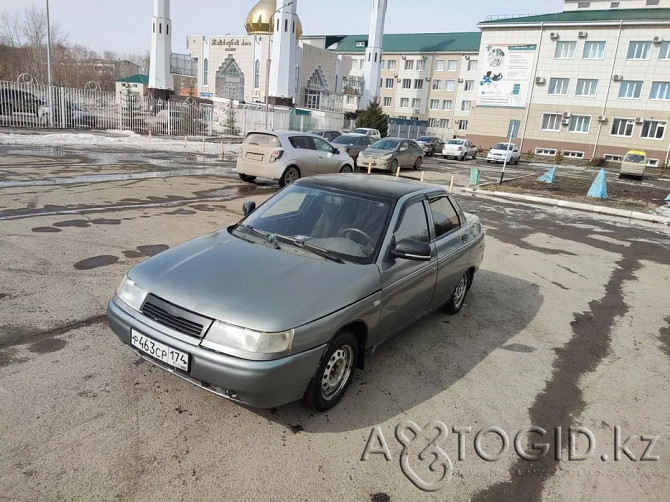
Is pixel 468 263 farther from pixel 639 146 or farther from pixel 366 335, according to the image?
pixel 639 146

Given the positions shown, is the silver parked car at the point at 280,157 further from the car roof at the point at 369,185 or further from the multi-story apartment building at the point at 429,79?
the multi-story apartment building at the point at 429,79

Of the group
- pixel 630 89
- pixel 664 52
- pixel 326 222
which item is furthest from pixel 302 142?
pixel 664 52

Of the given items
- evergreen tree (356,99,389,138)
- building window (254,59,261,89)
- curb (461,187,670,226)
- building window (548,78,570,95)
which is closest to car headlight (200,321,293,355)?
curb (461,187,670,226)

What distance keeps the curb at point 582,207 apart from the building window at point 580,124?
1427 inches

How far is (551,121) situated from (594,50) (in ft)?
24.0

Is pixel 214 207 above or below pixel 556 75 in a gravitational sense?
below

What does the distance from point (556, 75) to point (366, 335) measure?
5155 cm

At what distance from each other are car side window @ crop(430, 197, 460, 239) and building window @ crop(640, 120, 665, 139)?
161 feet

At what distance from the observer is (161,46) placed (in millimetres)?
47312

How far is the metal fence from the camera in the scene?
86.7ft

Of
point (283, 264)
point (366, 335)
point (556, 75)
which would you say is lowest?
point (366, 335)

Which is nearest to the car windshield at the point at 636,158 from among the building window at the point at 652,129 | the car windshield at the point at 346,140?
the car windshield at the point at 346,140

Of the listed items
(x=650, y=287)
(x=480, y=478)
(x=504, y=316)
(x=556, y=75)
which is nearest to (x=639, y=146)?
(x=556, y=75)

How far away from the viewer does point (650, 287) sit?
23.5ft
